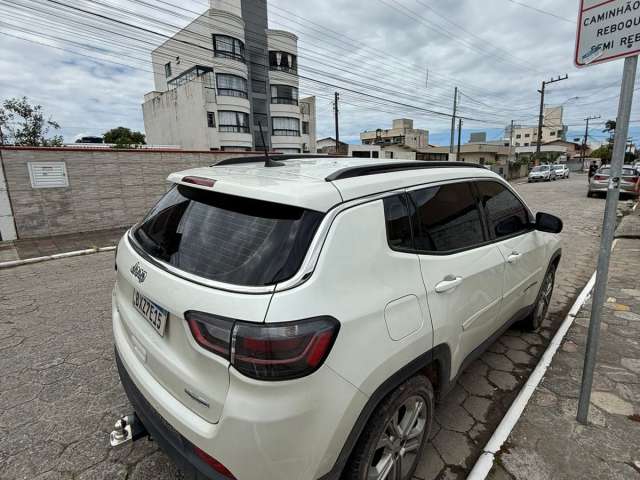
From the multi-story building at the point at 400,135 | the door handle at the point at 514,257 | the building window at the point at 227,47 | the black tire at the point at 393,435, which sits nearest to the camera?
the black tire at the point at 393,435

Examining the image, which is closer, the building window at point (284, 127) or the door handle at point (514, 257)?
the door handle at point (514, 257)

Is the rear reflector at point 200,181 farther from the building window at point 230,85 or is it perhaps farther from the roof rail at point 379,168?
the building window at point 230,85

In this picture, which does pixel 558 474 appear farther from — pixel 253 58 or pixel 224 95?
pixel 253 58

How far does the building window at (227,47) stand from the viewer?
98.2 feet

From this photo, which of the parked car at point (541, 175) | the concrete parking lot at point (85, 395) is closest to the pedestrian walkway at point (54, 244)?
the concrete parking lot at point (85, 395)

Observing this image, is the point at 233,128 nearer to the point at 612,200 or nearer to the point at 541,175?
the point at 541,175

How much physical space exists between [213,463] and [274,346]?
56 centimetres

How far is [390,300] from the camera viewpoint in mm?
1527

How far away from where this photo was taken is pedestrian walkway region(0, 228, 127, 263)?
269 inches

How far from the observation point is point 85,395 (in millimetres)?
2615

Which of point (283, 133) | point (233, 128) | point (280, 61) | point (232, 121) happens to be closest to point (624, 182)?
point (233, 128)

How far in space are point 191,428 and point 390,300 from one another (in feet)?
3.16

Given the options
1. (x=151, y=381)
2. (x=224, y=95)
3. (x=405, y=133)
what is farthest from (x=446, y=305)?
(x=405, y=133)

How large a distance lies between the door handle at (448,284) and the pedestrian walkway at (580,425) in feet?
3.67
